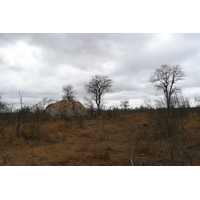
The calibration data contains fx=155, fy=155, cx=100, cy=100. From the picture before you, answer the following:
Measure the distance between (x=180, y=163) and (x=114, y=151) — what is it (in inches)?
106

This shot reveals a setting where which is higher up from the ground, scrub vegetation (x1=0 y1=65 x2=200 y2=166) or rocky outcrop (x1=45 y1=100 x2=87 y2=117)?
rocky outcrop (x1=45 y1=100 x2=87 y2=117)

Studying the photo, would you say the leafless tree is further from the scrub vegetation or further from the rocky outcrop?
the rocky outcrop

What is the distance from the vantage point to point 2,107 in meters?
10.1

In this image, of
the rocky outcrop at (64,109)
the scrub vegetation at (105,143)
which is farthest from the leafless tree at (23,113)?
the rocky outcrop at (64,109)

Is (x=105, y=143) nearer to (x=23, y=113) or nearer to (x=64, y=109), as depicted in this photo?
(x=23, y=113)

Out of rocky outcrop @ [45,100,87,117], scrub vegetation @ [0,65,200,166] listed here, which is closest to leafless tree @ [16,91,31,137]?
scrub vegetation @ [0,65,200,166]

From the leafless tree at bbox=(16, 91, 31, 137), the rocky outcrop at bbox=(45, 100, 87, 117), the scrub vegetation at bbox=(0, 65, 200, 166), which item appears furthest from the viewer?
the rocky outcrop at bbox=(45, 100, 87, 117)

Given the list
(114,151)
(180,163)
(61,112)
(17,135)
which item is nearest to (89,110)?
(61,112)

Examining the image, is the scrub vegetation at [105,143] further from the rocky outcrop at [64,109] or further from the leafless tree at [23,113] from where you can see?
the rocky outcrop at [64,109]

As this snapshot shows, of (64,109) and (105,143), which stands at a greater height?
(64,109)

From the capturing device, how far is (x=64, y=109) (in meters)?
18.5

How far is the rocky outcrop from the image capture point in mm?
17628

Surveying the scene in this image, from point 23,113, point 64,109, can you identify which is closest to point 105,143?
point 23,113

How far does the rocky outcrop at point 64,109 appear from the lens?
17.6 metres
